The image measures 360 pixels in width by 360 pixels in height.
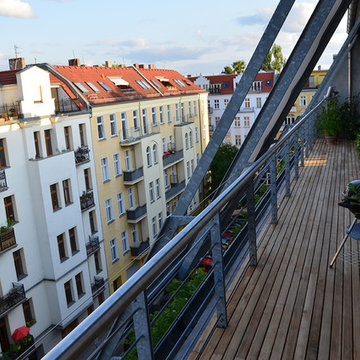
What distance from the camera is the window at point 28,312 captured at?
15.2 meters

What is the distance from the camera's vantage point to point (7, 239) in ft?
45.0

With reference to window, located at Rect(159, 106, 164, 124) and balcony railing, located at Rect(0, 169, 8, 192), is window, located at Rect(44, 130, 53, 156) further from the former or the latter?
window, located at Rect(159, 106, 164, 124)

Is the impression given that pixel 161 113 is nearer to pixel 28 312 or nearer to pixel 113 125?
pixel 113 125

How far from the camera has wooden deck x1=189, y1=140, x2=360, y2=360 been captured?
2.05 m

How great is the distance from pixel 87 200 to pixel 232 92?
26575 millimetres

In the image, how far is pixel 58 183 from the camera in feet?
52.3

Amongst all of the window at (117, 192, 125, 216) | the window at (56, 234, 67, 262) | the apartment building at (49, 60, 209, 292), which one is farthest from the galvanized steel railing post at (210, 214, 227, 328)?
the window at (117, 192, 125, 216)

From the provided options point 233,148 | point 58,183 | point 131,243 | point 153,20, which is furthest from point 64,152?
point 153,20

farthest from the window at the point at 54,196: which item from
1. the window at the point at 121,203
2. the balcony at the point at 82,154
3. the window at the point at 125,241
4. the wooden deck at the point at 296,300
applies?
the wooden deck at the point at 296,300

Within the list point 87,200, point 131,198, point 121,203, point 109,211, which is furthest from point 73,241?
point 131,198

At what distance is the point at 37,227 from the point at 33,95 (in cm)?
483

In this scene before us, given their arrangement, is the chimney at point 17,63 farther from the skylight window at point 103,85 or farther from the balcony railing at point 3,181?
the balcony railing at point 3,181

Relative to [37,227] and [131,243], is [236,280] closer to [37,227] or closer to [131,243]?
[37,227]

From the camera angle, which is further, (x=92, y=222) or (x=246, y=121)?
A: (x=246, y=121)
